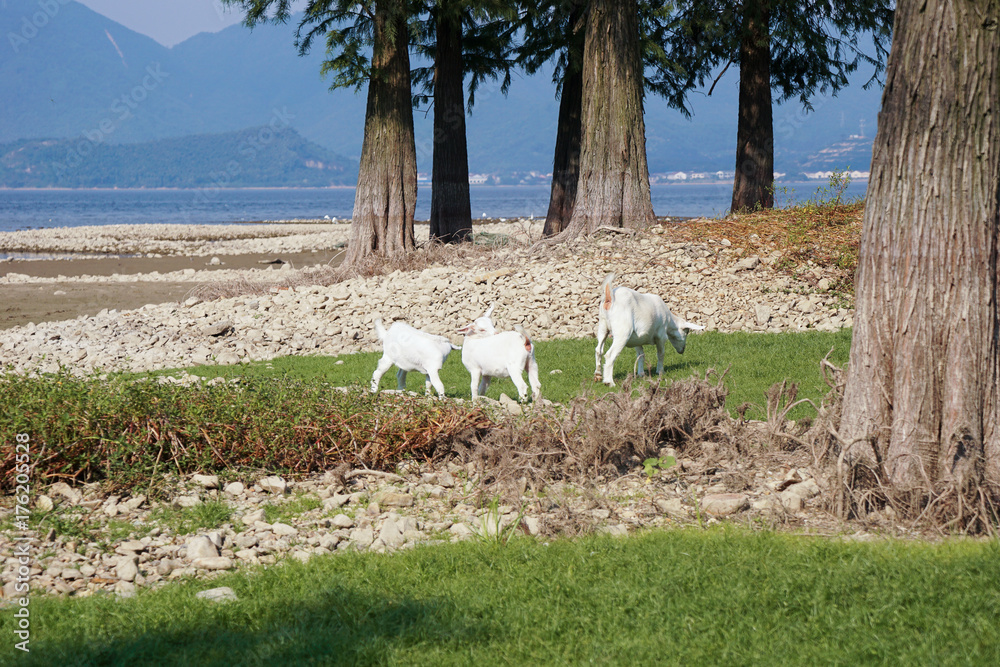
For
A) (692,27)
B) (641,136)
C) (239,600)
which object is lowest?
(239,600)

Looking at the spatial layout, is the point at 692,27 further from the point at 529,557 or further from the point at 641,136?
the point at 529,557

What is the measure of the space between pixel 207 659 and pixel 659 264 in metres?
12.2

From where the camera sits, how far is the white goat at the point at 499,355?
7.94 m

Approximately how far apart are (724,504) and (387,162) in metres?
13.5

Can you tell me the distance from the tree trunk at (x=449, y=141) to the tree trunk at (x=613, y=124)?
14.8 ft

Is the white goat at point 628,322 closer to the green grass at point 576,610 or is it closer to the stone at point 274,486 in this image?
the stone at point 274,486

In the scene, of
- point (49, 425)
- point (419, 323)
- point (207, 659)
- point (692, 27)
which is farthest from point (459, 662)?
point (692, 27)

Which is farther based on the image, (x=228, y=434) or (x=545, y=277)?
(x=545, y=277)

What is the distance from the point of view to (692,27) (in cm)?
2120

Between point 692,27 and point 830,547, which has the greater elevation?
point 692,27

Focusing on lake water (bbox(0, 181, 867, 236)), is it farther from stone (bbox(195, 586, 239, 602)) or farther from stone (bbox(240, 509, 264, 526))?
stone (bbox(195, 586, 239, 602))

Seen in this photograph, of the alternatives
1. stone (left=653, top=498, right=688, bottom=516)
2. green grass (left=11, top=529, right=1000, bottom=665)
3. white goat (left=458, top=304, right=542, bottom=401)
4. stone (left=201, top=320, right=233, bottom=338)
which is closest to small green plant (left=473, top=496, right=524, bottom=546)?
green grass (left=11, top=529, right=1000, bottom=665)

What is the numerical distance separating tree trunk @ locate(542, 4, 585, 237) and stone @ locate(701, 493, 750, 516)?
15707 mm

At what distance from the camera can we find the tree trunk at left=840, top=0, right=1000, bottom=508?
200 inches
